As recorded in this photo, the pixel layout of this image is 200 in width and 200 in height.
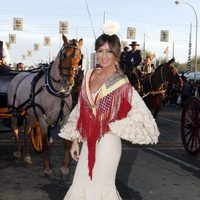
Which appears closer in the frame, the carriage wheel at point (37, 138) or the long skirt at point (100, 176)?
the long skirt at point (100, 176)

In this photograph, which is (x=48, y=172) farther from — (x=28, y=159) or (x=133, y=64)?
(x=133, y=64)

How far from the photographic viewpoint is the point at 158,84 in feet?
42.5

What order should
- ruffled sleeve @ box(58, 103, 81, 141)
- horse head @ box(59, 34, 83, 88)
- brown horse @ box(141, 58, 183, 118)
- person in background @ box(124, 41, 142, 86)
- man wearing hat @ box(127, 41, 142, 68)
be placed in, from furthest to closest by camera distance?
man wearing hat @ box(127, 41, 142, 68) → brown horse @ box(141, 58, 183, 118) → person in background @ box(124, 41, 142, 86) → horse head @ box(59, 34, 83, 88) → ruffled sleeve @ box(58, 103, 81, 141)

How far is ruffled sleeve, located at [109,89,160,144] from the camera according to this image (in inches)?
122

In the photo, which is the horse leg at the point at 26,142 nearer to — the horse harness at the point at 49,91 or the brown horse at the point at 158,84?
the horse harness at the point at 49,91

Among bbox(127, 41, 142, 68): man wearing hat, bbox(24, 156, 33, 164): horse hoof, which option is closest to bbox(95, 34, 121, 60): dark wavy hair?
bbox(24, 156, 33, 164): horse hoof

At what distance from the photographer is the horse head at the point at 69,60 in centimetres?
618

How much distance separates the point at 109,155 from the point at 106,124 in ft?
0.79

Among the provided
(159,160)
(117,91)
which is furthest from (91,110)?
(159,160)

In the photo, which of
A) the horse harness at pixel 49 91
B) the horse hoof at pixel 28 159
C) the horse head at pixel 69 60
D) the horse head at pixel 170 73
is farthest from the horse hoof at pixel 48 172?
the horse head at pixel 170 73

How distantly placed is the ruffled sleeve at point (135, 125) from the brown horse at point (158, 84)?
9.79m

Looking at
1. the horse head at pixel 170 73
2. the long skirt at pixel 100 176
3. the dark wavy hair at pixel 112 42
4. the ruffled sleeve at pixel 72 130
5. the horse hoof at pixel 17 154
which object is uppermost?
the dark wavy hair at pixel 112 42

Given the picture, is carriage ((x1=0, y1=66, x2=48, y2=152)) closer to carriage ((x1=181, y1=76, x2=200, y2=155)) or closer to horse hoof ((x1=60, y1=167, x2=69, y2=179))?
horse hoof ((x1=60, y1=167, x2=69, y2=179))

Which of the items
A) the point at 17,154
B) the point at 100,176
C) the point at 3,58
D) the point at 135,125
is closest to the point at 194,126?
the point at 17,154
